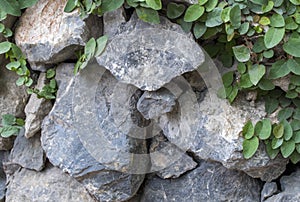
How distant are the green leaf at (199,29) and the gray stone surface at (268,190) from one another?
0.46m

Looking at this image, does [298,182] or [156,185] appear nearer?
[298,182]

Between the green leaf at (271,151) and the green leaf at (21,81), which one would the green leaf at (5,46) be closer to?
the green leaf at (21,81)

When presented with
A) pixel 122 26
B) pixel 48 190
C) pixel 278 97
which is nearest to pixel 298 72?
pixel 278 97

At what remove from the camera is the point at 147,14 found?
1.01m

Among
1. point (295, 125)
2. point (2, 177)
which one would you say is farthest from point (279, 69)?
point (2, 177)

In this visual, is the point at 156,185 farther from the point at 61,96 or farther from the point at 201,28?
the point at 201,28

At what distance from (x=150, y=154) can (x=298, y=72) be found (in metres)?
0.47

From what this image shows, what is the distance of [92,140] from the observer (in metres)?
1.13

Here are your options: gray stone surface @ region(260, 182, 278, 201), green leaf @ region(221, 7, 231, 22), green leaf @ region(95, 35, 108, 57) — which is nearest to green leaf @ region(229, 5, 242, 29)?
green leaf @ region(221, 7, 231, 22)

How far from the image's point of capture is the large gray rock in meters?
1.06

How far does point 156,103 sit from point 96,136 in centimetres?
20

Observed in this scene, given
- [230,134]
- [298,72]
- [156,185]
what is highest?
[298,72]

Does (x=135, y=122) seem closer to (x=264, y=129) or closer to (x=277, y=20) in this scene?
(x=264, y=129)

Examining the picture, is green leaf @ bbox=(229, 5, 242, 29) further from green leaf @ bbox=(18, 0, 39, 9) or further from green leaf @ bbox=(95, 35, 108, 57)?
green leaf @ bbox=(18, 0, 39, 9)
